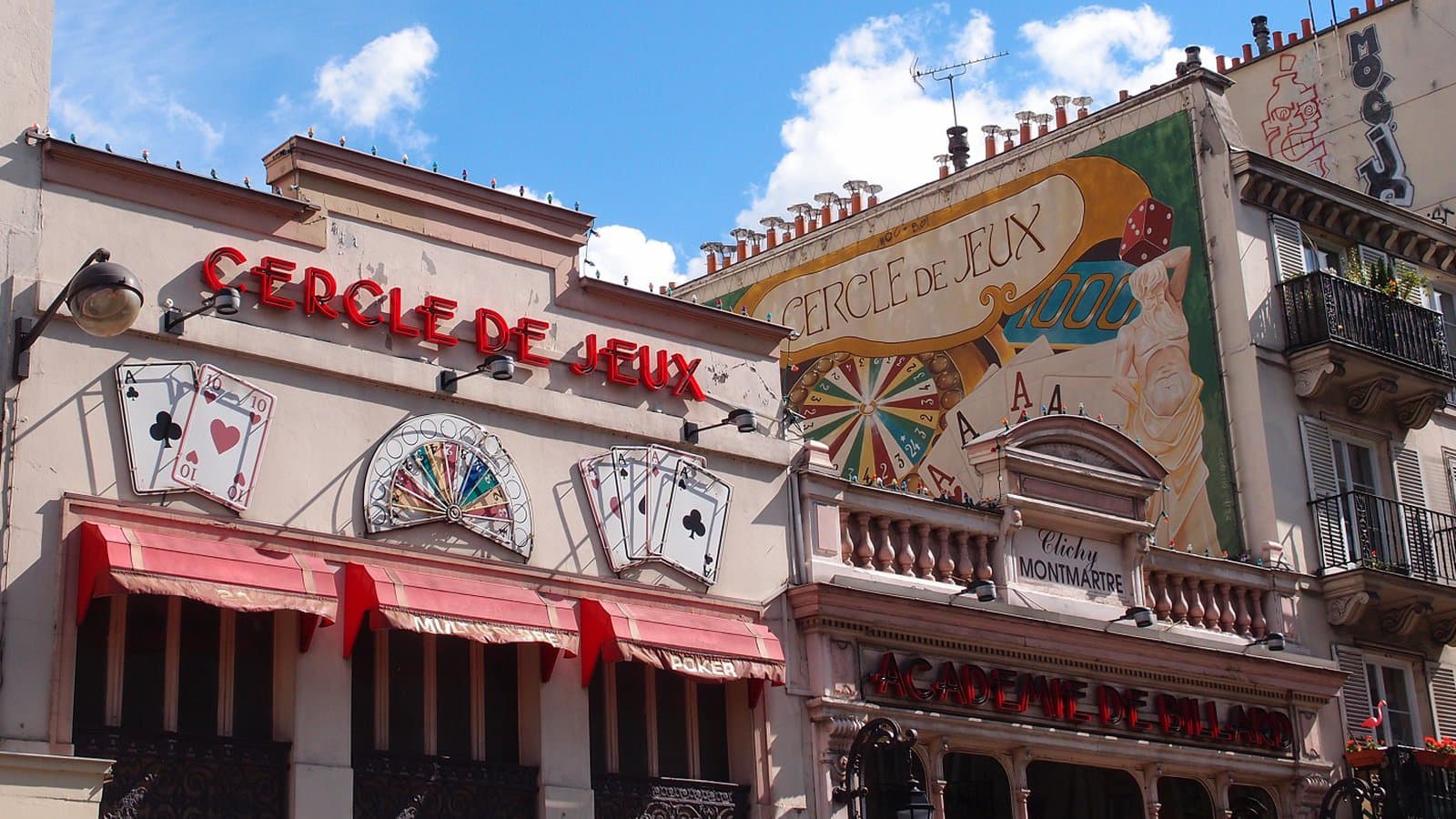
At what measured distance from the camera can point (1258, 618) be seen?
23.3 metres

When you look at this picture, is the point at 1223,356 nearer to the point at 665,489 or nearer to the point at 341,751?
the point at 665,489

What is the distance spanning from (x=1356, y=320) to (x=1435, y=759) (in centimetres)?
599

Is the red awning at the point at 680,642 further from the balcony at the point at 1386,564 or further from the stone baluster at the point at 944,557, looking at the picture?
the balcony at the point at 1386,564

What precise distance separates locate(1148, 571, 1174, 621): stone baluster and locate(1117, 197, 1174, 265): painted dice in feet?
17.9

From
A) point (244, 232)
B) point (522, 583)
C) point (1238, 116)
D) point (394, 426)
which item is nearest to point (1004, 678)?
point (522, 583)

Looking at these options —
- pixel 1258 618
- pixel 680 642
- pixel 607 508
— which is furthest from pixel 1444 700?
pixel 607 508

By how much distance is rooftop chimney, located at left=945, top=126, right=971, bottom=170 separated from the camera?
97.1 feet

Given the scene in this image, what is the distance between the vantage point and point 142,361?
581 inches

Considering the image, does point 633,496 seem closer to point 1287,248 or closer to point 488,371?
point 488,371

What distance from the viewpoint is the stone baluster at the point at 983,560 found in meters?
20.4

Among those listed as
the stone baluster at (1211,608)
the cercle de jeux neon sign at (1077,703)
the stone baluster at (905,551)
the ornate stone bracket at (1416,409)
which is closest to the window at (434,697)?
the cercle de jeux neon sign at (1077,703)

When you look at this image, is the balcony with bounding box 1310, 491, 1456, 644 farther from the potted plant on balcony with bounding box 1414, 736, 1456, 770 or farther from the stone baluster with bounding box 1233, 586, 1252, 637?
the potted plant on balcony with bounding box 1414, 736, 1456, 770

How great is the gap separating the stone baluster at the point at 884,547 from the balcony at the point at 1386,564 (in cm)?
749

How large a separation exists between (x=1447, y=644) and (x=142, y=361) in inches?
701
